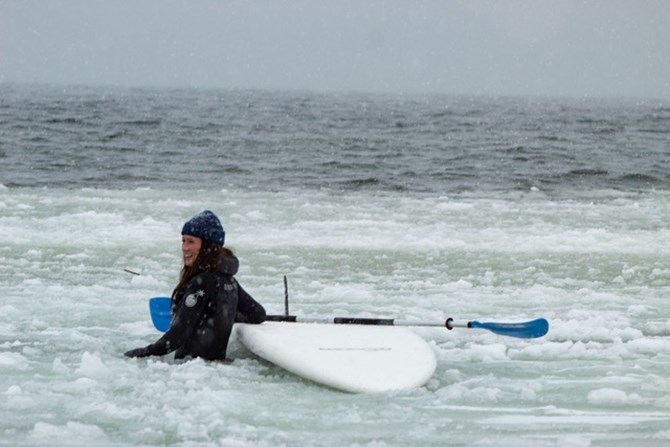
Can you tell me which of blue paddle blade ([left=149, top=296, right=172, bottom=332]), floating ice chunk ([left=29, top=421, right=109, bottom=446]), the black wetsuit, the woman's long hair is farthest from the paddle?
floating ice chunk ([left=29, top=421, right=109, bottom=446])

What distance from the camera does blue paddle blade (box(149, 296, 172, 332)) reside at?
7.11 m

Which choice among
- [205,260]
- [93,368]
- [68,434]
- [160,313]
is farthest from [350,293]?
[68,434]

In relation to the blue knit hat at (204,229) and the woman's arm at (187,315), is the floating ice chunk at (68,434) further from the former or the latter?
the blue knit hat at (204,229)

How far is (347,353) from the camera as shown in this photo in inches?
243

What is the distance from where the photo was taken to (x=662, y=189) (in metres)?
21.5

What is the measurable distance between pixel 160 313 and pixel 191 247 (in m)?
0.95

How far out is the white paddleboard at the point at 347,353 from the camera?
594 centimetres

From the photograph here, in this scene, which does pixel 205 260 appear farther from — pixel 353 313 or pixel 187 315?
pixel 353 313

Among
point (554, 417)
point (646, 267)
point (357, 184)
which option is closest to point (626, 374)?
point (554, 417)

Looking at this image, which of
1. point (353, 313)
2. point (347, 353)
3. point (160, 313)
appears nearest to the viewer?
point (347, 353)

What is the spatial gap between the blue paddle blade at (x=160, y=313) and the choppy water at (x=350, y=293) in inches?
7.6

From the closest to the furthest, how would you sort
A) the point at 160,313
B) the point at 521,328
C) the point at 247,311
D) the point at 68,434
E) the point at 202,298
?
the point at 68,434 < the point at 202,298 < the point at 521,328 < the point at 247,311 < the point at 160,313

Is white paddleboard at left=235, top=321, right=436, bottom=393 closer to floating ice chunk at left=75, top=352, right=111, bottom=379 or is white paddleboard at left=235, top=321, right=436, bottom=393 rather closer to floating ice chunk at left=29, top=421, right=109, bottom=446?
floating ice chunk at left=75, top=352, right=111, bottom=379

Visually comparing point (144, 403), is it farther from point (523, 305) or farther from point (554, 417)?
point (523, 305)
